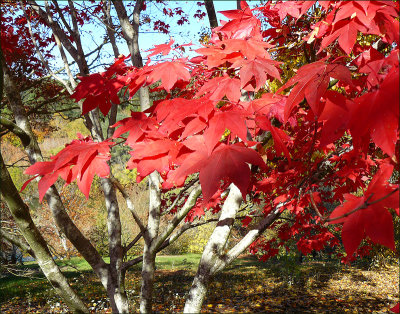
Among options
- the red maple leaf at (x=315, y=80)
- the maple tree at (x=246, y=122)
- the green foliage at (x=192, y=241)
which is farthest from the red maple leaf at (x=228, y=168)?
A: the green foliage at (x=192, y=241)

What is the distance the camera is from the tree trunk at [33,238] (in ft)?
4.96

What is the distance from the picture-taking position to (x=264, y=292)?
7.21m

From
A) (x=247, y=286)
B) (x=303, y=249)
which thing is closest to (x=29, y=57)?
(x=303, y=249)

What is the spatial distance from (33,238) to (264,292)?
679 cm

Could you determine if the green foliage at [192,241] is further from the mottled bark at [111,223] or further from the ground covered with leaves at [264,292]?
the mottled bark at [111,223]

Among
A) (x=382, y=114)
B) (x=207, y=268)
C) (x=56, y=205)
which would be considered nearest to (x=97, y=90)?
(x=56, y=205)

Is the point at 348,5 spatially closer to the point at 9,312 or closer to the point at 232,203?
the point at 232,203

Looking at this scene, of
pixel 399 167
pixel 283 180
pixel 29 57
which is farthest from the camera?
pixel 29 57

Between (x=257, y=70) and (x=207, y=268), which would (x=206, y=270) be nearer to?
(x=207, y=268)

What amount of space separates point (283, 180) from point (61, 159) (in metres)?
1.84

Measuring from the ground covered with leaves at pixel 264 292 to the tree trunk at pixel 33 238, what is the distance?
3641mm

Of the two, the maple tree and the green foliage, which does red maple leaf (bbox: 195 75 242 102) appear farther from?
the green foliage

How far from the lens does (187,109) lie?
3.32ft

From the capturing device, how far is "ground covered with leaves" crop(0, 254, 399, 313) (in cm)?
595
